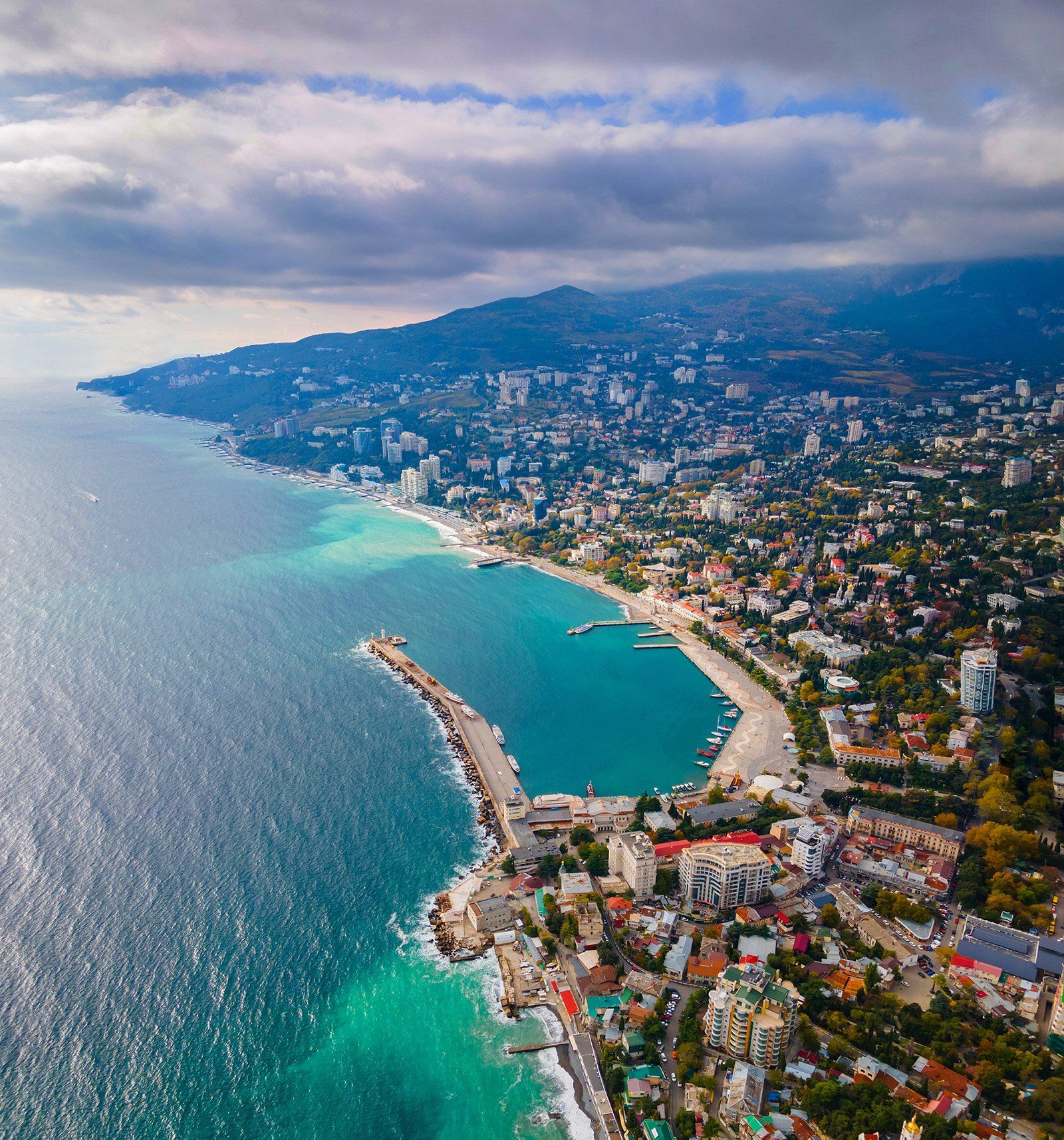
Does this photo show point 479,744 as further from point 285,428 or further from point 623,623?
point 285,428

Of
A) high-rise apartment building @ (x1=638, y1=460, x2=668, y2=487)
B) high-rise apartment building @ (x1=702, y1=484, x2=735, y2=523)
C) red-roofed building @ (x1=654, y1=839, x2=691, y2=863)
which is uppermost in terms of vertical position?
high-rise apartment building @ (x1=638, y1=460, x2=668, y2=487)

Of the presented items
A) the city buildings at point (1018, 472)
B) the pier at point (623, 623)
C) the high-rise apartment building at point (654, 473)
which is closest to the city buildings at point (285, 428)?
the high-rise apartment building at point (654, 473)

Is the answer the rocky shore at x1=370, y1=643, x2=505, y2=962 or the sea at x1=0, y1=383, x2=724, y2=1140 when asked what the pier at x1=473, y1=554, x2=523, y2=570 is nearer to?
the sea at x1=0, y1=383, x2=724, y2=1140

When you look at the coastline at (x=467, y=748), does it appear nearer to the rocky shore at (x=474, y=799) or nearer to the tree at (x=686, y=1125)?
the rocky shore at (x=474, y=799)

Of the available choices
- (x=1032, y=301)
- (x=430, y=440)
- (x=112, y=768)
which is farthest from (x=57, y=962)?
(x=1032, y=301)

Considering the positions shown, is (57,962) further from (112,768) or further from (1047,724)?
(1047,724)

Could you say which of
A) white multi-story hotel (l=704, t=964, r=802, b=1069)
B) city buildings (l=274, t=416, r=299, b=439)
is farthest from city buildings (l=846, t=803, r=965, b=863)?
city buildings (l=274, t=416, r=299, b=439)
